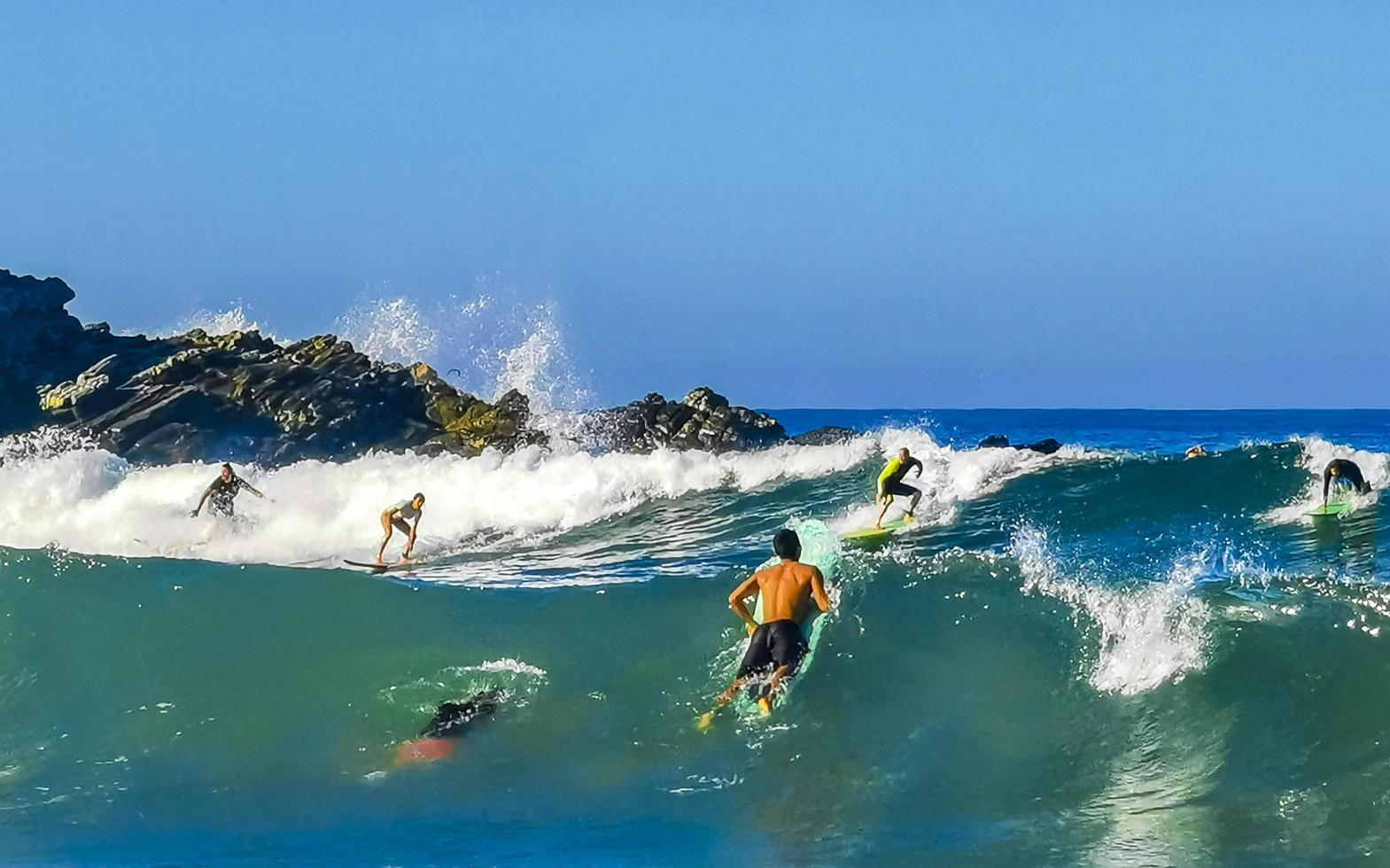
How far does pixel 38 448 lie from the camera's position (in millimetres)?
33469

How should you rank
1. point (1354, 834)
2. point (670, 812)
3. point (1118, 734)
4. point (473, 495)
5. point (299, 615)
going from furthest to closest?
point (473, 495), point (299, 615), point (1118, 734), point (670, 812), point (1354, 834)

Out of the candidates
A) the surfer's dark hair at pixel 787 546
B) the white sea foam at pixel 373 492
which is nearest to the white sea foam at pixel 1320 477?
the white sea foam at pixel 373 492

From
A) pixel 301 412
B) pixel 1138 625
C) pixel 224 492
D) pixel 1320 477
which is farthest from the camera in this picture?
pixel 301 412

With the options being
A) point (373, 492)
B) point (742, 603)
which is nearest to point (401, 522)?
point (373, 492)

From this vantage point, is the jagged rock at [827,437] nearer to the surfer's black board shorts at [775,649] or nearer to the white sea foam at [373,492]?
the white sea foam at [373,492]

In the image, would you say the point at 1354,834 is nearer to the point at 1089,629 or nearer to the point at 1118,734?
the point at 1118,734

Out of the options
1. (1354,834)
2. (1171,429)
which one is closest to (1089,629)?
(1354,834)

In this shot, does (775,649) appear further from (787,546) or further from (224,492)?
(224,492)

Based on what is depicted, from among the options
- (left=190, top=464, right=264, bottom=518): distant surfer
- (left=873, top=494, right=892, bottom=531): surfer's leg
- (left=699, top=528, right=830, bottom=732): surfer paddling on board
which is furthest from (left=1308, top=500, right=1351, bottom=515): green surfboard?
(left=190, top=464, right=264, bottom=518): distant surfer

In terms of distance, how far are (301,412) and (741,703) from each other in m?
26.9

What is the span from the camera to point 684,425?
1350 inches

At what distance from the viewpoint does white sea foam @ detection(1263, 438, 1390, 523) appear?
62.1ft

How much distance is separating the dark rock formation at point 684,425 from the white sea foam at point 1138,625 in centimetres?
1825

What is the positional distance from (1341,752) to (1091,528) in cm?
839
